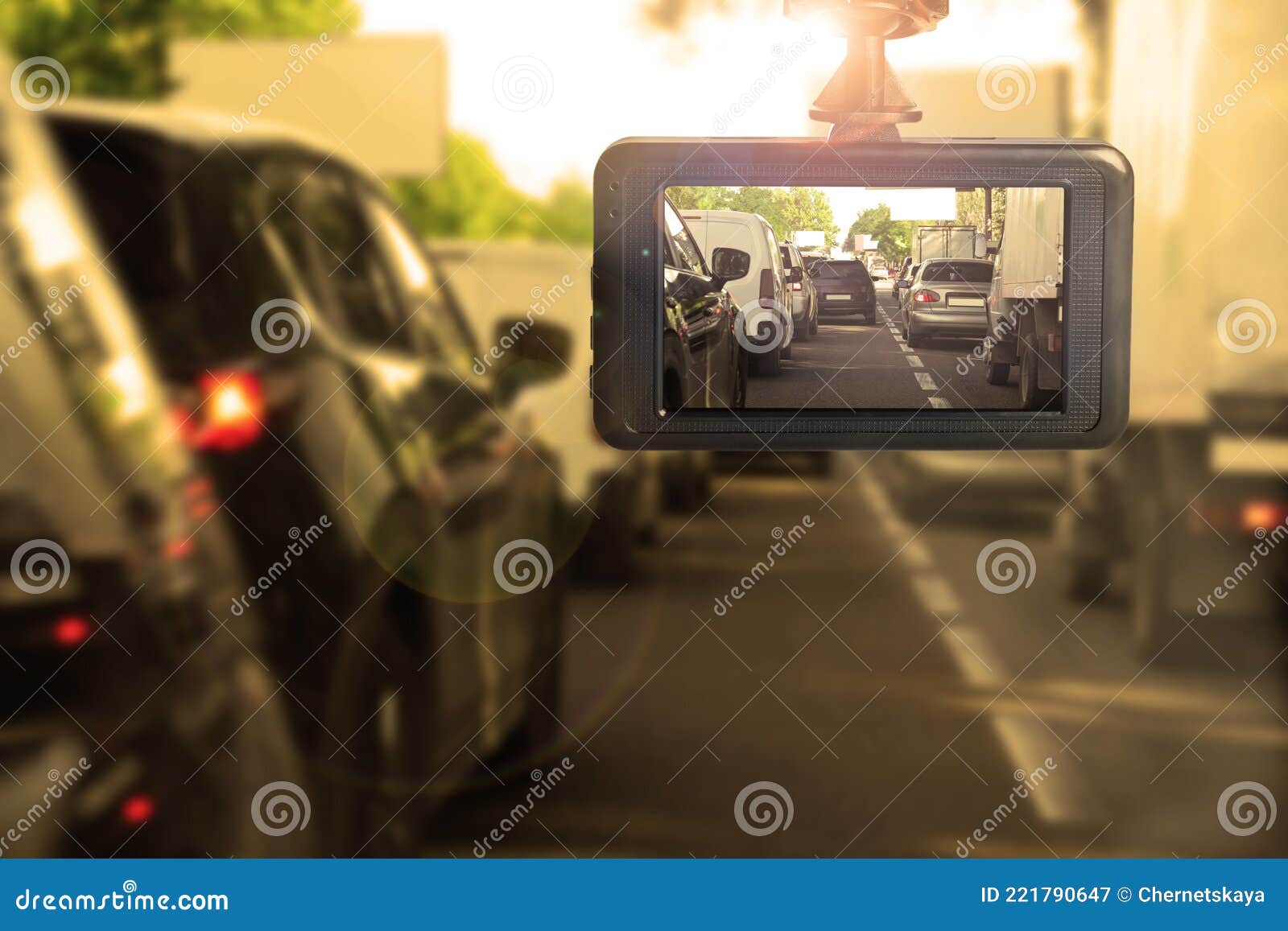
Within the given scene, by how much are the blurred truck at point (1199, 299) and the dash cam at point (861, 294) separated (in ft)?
0.27

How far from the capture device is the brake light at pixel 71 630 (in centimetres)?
210

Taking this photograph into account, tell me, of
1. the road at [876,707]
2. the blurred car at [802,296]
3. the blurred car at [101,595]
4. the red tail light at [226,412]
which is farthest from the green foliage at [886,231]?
the blurred car at [101,595]

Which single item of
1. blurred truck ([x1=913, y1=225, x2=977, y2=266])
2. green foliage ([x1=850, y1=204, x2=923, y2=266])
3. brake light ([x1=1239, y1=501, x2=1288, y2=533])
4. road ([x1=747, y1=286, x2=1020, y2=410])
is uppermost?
green foliage ([x1=850, y1=204, x2=923, y2=266])

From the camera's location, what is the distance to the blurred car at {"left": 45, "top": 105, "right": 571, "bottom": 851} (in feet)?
6.76

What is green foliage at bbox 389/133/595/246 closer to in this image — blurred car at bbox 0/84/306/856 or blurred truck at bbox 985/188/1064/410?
blurred car at bbox 0/84/306/856

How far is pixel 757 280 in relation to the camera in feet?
6.67

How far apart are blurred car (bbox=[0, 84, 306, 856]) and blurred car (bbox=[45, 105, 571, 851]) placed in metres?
0.06

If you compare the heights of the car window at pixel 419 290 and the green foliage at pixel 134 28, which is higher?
the green foliage at pixel 134 28

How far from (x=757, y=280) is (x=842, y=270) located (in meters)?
0.15

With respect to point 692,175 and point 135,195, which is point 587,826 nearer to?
point 692,175

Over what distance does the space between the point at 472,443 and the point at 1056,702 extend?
1.21 m

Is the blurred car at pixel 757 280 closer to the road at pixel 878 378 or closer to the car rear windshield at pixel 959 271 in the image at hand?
the road at pixel 878 378

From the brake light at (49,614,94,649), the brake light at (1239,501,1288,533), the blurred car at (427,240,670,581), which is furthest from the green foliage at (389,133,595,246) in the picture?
the brake light at (1239,501,1288,533)

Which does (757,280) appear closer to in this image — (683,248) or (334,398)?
(683,248)
